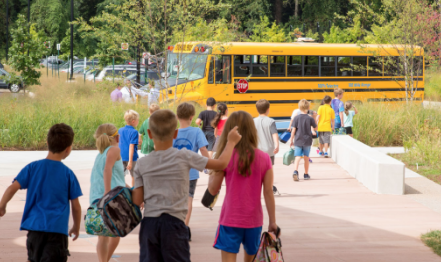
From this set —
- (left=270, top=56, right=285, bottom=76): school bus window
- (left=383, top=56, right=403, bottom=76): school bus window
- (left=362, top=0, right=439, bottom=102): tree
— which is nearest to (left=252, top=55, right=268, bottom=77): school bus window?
(left=270, top=56, right=285, bottom=76): school bus window

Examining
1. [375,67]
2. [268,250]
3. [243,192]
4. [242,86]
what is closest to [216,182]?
[243,192]

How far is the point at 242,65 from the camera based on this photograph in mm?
19516

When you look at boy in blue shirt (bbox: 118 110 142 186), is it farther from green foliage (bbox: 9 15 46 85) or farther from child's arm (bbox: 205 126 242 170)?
green foliage (bbox: 9 15 46 85)

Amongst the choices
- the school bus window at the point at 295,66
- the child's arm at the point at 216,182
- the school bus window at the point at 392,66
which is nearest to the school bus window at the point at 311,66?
the school bus window at the point at 295,66

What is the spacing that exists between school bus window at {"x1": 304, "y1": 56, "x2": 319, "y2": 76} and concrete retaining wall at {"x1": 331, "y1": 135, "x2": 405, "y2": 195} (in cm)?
985

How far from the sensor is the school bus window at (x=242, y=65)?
63.6 feet

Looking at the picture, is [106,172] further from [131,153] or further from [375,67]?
[375,67]

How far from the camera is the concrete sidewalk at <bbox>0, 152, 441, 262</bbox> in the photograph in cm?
549

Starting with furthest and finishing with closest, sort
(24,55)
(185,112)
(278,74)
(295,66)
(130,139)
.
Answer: (24,55)
(295,66)
(278,74)
(130,139)
(185,112)

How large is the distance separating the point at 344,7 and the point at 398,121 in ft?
121

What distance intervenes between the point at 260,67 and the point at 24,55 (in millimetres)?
10143

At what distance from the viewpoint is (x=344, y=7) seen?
50.2 meters

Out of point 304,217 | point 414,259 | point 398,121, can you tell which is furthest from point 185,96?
point 414,259

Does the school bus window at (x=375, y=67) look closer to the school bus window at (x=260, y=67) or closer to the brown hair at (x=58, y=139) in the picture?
the school bus window at (x=260, y=67)
